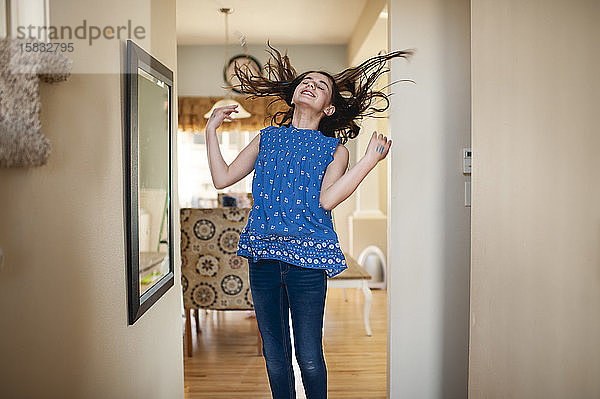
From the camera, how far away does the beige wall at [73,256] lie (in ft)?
4.00

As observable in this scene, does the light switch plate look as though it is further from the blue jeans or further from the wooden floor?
the wooden floor

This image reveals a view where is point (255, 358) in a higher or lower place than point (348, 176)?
lower

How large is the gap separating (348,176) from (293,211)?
201 millimetres

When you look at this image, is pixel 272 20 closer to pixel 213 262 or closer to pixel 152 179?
pixel 213 262

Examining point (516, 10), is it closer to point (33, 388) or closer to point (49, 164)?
point (49, 164)

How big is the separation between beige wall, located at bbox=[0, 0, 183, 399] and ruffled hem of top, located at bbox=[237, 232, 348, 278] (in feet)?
1.38

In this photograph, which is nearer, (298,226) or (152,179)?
(298,226)

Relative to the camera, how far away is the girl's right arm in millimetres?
1877

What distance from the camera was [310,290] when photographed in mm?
1759

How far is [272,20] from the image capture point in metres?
5.49

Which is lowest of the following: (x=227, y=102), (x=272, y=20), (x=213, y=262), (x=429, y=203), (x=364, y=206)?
(x=213, y=262)

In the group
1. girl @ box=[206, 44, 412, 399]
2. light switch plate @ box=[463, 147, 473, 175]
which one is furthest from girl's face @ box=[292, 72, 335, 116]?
light switch plate @ box=[463, 147, 473, 175]

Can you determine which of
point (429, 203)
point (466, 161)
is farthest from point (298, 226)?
point (466, 161)

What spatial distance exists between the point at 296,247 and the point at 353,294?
3.81 meters
